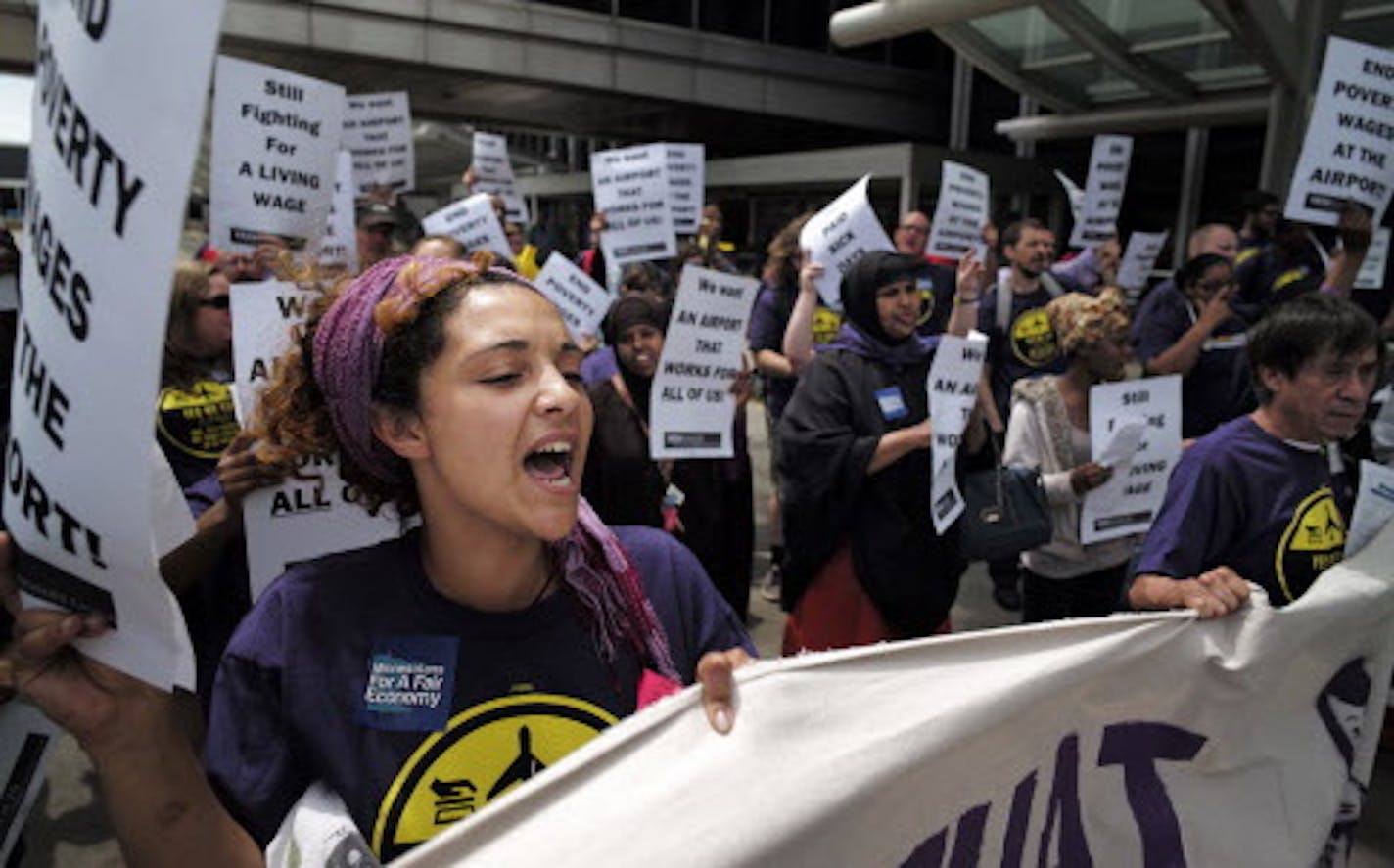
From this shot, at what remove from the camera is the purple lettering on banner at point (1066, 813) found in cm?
151

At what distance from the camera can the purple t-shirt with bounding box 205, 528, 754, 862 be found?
4.07 feet

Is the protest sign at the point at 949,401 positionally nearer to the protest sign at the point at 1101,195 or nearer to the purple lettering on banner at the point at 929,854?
the purple lettering on banner at the point at 929,854

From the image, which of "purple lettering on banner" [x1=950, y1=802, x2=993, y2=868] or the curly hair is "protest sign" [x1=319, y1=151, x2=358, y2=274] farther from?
"purple lettering on banner" [x1=950, y1=802, x2=993, y2=868]

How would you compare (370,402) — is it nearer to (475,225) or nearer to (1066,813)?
(1066,813)

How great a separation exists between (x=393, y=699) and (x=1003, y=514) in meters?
2.49

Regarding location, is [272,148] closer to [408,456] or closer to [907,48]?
[408,456]

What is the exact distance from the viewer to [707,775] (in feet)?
3.70

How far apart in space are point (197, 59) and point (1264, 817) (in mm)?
2031

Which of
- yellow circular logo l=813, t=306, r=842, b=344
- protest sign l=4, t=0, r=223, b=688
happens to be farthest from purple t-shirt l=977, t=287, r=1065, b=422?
protest sign l=4, t=0, r=223, b=688

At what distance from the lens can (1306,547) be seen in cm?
228

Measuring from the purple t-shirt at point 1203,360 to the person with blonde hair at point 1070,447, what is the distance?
4.21 feet

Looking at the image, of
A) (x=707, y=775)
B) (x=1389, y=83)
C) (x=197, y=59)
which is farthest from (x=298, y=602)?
(x=1389, y=83)

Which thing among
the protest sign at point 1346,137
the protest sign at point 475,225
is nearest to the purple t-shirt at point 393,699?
the protest sign at point 1346,137

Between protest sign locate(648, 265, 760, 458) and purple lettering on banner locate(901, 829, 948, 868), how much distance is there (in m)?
2.25
